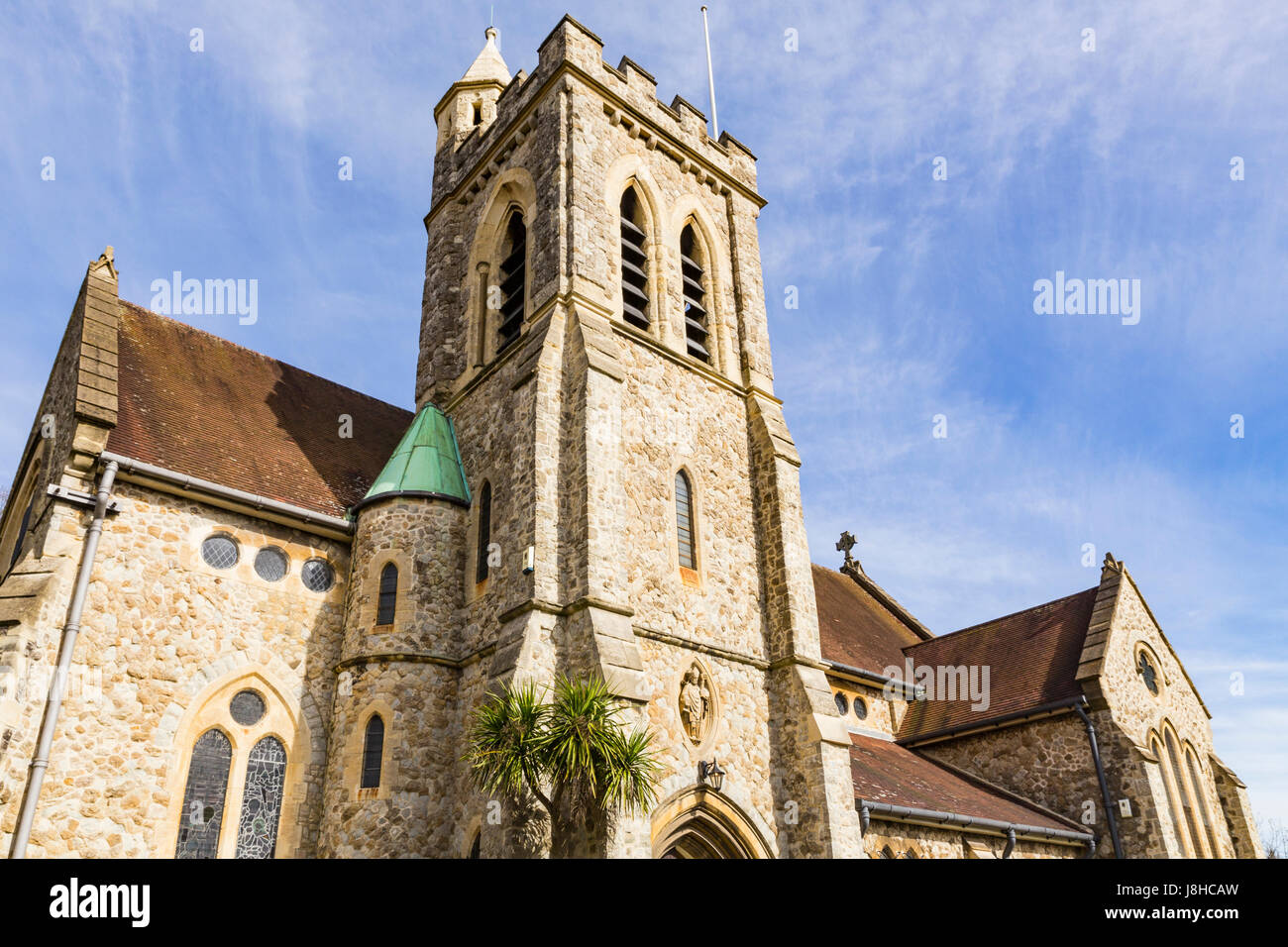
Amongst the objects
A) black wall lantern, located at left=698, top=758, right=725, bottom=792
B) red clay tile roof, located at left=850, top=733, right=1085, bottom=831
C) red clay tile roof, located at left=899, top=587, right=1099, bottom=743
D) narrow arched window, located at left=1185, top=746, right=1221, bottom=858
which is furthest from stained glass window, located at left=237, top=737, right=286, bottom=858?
narrow arched window, located at left=1185, top=746, right=1221, bottom=858

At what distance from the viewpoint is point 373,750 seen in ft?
47.8

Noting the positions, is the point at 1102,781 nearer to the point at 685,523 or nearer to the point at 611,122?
the point at 685,523

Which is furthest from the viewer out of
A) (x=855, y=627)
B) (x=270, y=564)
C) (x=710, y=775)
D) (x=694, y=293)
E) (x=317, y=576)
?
(x=855, y=627)

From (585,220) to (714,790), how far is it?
10540 millimetres

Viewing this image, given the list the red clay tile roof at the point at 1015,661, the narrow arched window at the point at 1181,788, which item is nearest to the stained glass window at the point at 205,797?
the red clay tile roof at the point at 1015,661

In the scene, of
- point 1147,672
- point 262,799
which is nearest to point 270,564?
point 262,799

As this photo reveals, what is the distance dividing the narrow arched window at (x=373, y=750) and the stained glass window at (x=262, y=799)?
1301 mm

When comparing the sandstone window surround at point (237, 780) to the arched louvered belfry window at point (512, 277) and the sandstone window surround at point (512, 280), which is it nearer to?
the sandstone window surround at point (512, 280)

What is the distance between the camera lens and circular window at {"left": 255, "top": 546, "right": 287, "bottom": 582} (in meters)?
15.6

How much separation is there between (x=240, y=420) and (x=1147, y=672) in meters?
21.8

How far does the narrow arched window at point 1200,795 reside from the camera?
2259cm

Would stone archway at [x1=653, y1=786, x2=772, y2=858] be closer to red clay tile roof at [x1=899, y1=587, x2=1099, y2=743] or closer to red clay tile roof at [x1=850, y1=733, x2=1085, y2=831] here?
red clay tile roof at [x1=850, y1=733, x2=1085, y2=831]

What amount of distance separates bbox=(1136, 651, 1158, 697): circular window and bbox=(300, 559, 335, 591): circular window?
19054mm
